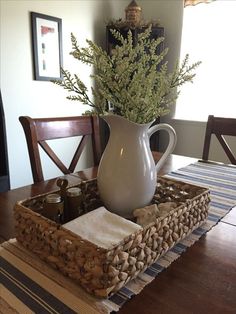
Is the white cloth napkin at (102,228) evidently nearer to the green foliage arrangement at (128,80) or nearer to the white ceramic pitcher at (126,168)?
the white ceramic pitcher at (126,168)

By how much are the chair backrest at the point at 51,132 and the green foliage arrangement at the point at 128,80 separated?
0.52m

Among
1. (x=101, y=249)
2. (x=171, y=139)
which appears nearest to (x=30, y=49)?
(x=171, y=139)

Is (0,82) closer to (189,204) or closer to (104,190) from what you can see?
(104,190)

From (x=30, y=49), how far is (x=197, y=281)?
228 cm

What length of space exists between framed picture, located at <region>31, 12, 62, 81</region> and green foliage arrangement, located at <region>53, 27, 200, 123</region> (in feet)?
6.06

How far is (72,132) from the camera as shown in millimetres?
1330

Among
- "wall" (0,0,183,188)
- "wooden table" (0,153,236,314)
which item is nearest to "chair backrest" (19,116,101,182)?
"wooden table" (0,153,236,314)

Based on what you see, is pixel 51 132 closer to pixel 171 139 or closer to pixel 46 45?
pixel 171 139

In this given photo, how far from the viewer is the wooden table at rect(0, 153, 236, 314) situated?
0.46 metres

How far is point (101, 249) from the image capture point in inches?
17.1

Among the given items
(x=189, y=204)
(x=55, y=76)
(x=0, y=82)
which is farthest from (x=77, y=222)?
(x=55, y=76)

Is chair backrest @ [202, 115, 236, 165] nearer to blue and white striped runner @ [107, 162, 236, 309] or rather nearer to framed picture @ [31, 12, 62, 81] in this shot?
Answer: blue and white striped runner @ [107, 162, 236, 309]

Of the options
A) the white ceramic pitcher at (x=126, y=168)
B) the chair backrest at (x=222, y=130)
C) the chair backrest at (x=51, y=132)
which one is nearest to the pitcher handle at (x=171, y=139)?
the white ceramic pitcher at (x=126, y=168)

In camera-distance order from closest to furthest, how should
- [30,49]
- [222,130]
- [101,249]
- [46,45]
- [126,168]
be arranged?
[101,249] → [126,168] → [222,130] → [30,49] → [46,45]
